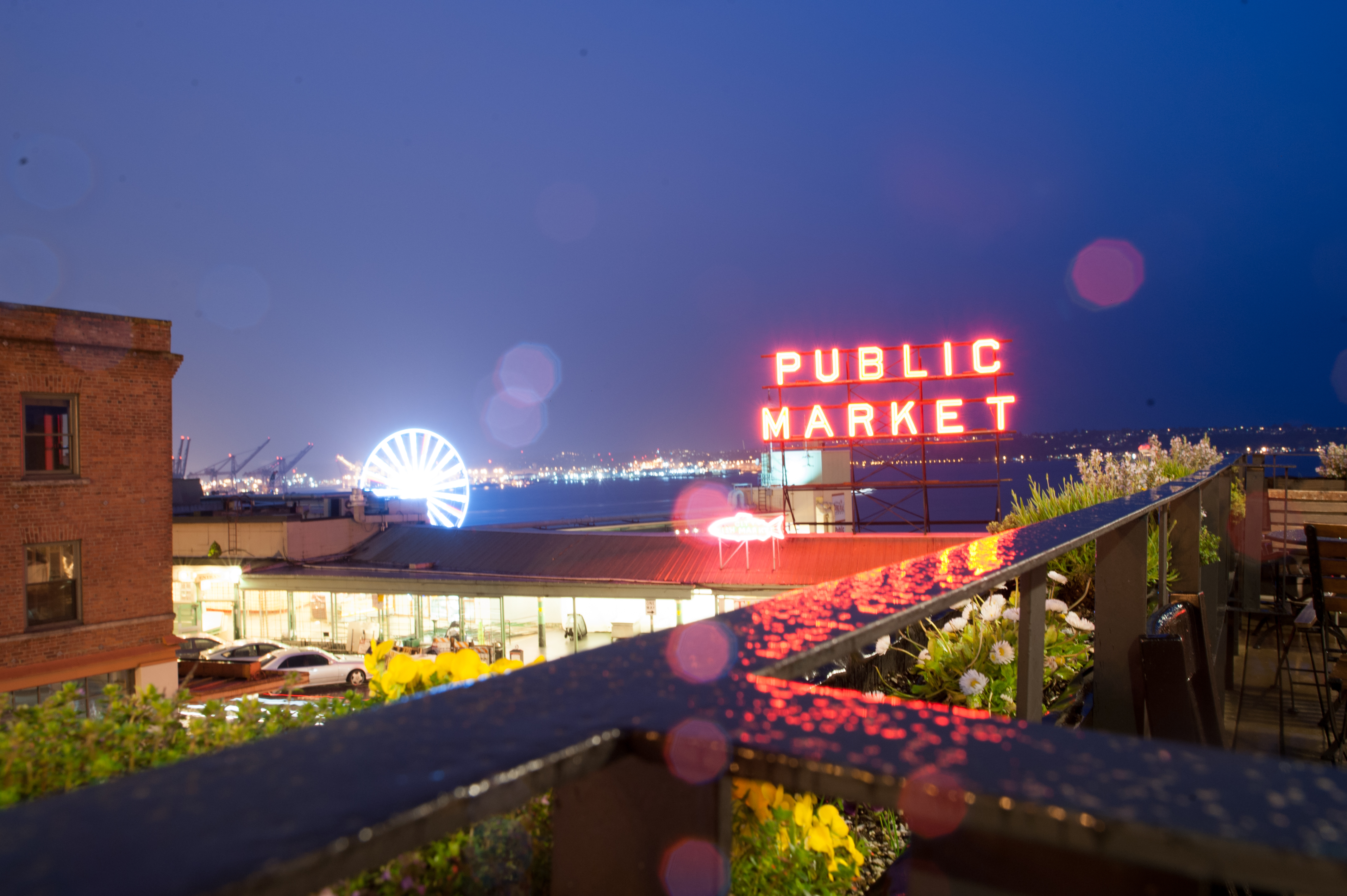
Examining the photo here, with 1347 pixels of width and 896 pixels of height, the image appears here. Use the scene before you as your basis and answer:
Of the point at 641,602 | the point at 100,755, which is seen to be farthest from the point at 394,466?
the point at 100,755

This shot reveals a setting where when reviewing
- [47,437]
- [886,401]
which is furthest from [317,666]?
[886,401]

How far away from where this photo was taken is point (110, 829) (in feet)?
1.87

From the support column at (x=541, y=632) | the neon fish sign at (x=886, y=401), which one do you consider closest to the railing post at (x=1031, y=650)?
the support column at (x=541, y=632)

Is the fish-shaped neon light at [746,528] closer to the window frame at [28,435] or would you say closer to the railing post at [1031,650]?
the window frame at [28,435]

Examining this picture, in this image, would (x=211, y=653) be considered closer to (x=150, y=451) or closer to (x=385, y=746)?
(x=150, y=451)

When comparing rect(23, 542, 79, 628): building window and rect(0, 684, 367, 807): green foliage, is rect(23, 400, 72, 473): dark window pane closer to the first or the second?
rect(23, 542, 79, 628): building window

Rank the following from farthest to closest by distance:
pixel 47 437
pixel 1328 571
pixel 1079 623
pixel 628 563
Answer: pixel 628 563 → pixel 47 437 → pixel 1328 571 → pixel 1079 623

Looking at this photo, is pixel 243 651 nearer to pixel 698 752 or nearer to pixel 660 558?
pixel 660 558

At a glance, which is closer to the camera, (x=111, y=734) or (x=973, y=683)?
(x=111, y=734)

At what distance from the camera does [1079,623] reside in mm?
3705

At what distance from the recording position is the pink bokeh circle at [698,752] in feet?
2.44

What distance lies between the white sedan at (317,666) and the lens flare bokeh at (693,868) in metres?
21.1

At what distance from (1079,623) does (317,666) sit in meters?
20.8

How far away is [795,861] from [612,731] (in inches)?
47.2
